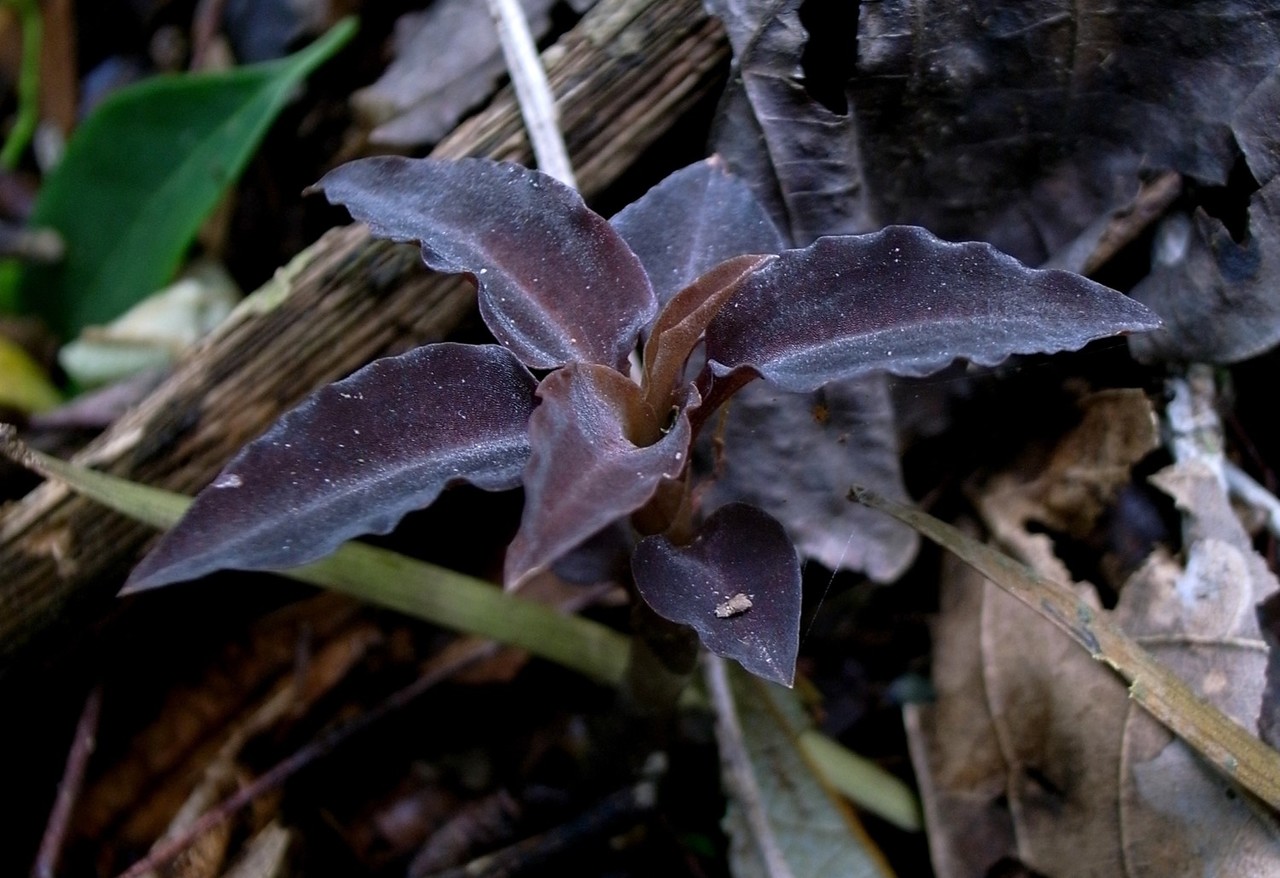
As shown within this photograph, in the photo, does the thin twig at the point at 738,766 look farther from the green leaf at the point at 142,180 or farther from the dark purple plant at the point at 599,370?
the green leaf at the point at 142,180

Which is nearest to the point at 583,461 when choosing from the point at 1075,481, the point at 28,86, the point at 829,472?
the point at 829,472

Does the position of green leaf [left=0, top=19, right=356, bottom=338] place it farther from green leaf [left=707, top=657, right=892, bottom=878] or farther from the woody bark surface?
green leaf [left=707, top=657, right=892, bottom=878]

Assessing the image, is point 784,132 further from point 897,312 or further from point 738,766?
point 738,766

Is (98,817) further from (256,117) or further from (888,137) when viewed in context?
(888,137)

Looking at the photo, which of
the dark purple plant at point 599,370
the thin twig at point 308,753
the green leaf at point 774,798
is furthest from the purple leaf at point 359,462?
the thin twig at point 308,753

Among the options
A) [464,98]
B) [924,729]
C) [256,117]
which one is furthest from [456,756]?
[256,117]
